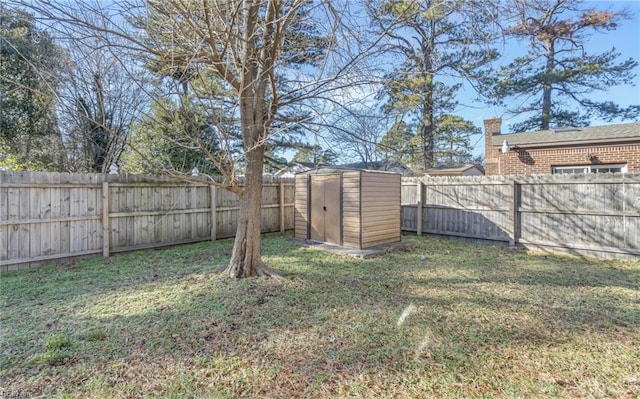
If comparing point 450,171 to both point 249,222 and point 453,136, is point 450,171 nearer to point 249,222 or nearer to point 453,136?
point 453,136

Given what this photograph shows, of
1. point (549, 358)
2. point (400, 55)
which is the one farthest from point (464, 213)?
point (549, 358)

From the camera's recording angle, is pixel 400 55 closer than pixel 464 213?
Yes

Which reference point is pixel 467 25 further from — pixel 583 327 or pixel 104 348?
pixel 104 348

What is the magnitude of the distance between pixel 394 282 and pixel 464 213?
438 cm

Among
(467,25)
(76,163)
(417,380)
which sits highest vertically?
(467,25)

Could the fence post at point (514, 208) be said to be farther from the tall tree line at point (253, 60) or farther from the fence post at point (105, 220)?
the fence post at point (105, 220)

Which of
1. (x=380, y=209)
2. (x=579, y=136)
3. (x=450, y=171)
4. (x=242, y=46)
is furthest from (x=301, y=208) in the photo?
(x=450, y=171)

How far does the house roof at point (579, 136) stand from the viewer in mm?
8961

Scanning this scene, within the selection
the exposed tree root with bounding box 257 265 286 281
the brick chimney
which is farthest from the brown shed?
the brick chimney

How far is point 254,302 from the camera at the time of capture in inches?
142

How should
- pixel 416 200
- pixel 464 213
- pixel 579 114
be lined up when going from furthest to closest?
pixel 579 114, pixel 416 200, pixel 464 213

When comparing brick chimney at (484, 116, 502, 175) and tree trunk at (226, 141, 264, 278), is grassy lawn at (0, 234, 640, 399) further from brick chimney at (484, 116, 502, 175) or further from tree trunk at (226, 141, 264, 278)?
brick chimney at (484, 116, 502, 175)

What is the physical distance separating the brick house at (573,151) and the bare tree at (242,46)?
8.49m

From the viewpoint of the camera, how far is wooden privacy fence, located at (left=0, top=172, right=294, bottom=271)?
507 centimetres
